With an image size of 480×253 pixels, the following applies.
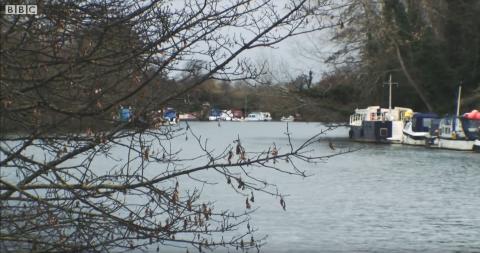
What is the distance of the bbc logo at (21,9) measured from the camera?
20.0ft

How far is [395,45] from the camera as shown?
6053 cm

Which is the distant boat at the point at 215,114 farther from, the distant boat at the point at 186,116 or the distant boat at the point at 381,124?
the distant boat at the point at 381,124

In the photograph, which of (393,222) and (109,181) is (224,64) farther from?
(393,222)

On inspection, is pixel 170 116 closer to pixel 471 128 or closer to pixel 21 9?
pixel 21 9

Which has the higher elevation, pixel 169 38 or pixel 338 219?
pixel 169 38

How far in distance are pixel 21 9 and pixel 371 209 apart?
17066 millimetres

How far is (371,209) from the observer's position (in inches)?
880

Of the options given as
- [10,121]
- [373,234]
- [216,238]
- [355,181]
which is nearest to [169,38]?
[10,121]

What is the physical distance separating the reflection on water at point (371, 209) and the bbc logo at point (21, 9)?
2.60 m

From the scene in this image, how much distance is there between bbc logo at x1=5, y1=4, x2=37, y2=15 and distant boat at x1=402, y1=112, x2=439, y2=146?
165 ft

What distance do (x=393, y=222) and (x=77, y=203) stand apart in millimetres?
13248

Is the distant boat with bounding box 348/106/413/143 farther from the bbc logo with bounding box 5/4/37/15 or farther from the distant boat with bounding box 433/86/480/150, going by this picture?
the bbc logo with bounding box 5/4/37/15

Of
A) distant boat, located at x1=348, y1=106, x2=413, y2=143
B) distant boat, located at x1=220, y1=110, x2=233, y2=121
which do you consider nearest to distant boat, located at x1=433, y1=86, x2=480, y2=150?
distant boat, located at x1=348, y1=106, x2=413, y2=143

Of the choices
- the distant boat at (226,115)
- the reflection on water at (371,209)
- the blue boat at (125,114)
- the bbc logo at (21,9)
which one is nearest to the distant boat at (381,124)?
the reflection on water at (371,209)
